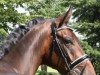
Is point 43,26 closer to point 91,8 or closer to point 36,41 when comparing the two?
point 36,41

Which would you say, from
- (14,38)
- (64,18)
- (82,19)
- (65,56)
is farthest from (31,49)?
(82,19)

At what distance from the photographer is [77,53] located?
460 centimetres

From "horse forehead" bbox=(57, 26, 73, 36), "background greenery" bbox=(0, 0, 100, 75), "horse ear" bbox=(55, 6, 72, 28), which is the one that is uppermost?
"horse ear" bbox=(55, 6, 72, 28)

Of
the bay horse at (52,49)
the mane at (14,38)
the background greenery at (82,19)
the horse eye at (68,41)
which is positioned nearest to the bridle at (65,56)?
the bay horse at (52,49)

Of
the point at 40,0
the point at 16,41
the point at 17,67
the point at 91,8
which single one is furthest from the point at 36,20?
the point at 40,0

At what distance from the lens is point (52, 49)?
4613mm

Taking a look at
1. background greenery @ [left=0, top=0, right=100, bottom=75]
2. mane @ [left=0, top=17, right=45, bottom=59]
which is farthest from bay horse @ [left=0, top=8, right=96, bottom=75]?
background greenery @ [left=0, top=0, right=100, bottom=75]

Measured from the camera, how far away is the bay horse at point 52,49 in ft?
15.1

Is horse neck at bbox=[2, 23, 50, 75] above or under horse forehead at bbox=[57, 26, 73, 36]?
under

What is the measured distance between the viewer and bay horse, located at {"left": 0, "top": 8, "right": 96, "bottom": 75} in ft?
15.1

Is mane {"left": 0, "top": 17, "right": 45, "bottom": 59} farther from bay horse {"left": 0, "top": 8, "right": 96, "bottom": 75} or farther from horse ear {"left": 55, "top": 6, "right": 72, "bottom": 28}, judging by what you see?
horse ear {"left": 55, "top": 6, "right": 72, "bottom": 28}

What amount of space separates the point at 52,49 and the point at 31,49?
293 millimetres

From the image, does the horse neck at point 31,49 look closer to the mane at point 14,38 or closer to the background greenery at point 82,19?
the mane at point 14,38

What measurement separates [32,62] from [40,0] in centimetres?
1934
